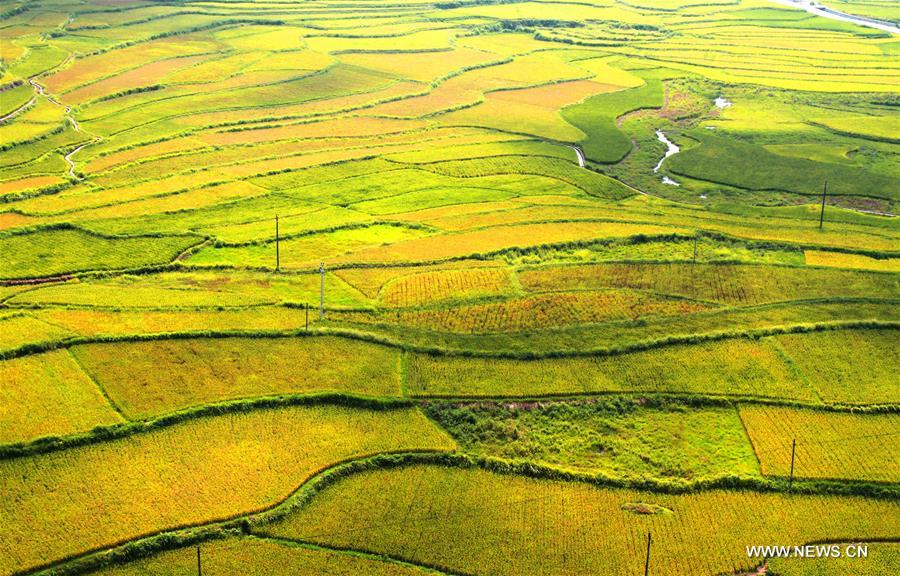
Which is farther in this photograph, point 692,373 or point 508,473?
point 692,373

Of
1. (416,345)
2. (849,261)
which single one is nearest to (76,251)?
(416,345)

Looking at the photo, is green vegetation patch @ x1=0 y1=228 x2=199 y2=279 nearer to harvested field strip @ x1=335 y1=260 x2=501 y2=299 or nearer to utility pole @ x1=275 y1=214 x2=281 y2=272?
utility pole @ x1=275 y1=214 x2=281 y2=272

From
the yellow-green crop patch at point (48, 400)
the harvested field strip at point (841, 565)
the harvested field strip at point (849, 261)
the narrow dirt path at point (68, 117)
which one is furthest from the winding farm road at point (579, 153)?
the harvested field strip at point (841, 565)

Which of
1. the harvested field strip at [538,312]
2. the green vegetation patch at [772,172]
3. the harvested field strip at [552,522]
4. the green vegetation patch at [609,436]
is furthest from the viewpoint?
the green vegetation patch at [772,172]

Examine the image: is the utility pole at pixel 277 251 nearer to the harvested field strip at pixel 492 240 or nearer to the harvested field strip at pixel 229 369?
the harvested field strip at pixel 492 240

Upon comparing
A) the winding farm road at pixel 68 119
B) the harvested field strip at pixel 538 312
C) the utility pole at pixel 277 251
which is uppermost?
the winding farm road at pixel 68 119

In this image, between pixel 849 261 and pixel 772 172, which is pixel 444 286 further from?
pixel 772 172
